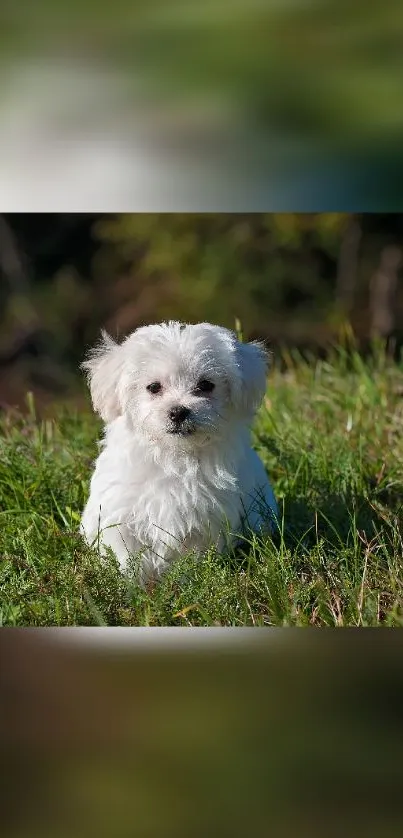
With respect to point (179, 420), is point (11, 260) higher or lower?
higher

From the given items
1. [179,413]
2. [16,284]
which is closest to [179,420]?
[179,413]

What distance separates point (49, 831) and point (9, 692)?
0.27 m

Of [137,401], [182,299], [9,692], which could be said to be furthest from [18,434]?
[182,299]

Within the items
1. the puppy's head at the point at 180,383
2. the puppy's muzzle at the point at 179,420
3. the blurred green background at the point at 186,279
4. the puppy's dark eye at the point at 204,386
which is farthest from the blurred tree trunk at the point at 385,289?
the puppy's muzzle at the point at 179,420

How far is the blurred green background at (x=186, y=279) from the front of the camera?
11.3m

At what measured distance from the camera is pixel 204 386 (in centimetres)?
343

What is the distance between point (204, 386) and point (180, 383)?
9cm

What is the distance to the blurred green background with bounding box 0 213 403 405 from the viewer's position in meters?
11.3

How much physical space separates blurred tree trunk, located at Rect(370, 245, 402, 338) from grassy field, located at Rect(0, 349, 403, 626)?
263 inches

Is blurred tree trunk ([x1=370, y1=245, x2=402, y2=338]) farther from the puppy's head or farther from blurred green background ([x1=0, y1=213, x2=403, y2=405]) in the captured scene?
the puppy's head

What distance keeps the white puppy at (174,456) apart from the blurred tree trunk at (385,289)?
874cm

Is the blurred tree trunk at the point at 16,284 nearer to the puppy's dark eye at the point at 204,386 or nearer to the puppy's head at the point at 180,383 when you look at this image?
the puppy's head at the point at 180,383

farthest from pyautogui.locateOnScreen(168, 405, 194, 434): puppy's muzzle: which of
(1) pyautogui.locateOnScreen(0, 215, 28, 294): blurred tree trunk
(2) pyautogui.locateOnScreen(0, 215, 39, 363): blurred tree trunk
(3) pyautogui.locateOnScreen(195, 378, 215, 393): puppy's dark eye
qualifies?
(1) pyautogui.locateOnScreen(0, 215, 28, 294): blurred tree trunk

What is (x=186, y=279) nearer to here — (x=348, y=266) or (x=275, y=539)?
(x=348, y=266)
